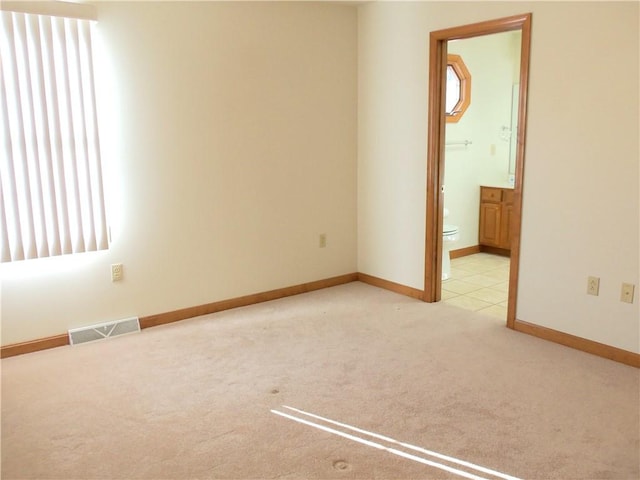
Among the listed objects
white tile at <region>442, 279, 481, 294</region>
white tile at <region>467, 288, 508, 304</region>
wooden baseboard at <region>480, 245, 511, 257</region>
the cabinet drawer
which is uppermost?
the cabinet drawer

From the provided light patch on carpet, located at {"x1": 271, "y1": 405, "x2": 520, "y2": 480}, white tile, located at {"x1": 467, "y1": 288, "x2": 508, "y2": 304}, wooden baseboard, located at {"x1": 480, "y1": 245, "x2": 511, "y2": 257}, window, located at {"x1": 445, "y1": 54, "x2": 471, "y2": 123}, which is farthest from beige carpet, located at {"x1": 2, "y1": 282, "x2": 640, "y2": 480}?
window, located at {"x1": 445, "y1": 54, "x2": 471, "y2": 123}

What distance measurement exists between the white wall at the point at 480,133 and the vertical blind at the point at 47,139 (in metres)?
3.58

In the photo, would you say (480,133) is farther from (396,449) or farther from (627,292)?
(396,449)

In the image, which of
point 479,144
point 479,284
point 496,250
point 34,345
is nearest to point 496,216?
point 496,250

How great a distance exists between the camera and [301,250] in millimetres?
4508

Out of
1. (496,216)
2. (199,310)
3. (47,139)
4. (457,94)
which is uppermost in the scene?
(457,94)

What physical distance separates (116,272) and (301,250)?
1.52 m

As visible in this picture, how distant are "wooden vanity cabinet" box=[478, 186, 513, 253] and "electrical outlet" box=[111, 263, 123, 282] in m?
3.93

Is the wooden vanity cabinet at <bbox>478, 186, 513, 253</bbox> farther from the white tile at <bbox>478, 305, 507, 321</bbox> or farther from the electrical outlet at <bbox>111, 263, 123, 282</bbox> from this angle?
the electrical outlet at <bbox>111, 263, 123, 282</bbox>

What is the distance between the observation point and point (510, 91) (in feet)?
19.6

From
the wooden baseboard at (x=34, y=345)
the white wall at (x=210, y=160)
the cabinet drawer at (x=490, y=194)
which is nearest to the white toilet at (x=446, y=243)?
the white wall at (x=210, y=160)

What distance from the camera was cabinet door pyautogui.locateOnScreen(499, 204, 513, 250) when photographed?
5648 mm

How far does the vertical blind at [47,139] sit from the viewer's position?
10.2 feet

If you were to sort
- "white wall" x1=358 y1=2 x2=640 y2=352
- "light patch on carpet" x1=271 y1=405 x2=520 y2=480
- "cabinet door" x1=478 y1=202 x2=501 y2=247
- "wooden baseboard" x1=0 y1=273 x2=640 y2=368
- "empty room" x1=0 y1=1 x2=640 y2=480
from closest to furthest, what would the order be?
A: "light patch on carpet" x1=271 y1=405 x2=520 y2=480
"empty room" x1=0 y1=1 x2=640 y2=480
"white wall" x1=358 y1=2 x2=640 y2=352
"wooden baseboard" x1=0 y1=273 x2=640 y2=368
"cabinet door" x1=478 y1=202 x2=501 y2=247
